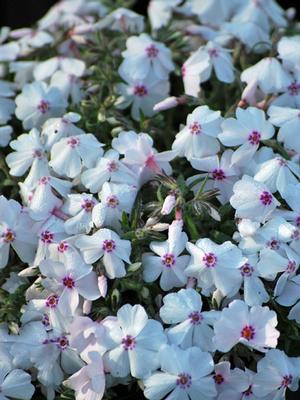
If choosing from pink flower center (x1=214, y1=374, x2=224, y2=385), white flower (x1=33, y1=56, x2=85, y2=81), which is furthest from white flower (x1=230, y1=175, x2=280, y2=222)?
white flower (x1=33, y1=56, x2=85, y2=81)

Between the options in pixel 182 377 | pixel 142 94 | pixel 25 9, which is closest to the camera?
pixel 182 377

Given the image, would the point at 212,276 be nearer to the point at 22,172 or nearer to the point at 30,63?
the point at 22,172

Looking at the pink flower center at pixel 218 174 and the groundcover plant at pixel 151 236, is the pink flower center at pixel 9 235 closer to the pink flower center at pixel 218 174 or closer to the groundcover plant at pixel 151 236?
the groundcover plant at pixel 151 236

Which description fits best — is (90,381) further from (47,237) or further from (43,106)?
(43,106)

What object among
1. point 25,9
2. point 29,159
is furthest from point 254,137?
point 25,9

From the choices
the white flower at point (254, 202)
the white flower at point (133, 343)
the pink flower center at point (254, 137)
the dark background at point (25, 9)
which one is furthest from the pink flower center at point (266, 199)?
the dark background at point (25, 9)

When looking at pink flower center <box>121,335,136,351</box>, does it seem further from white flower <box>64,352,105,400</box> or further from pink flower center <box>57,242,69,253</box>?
pink flower center <box>57,242,69,253</box>
